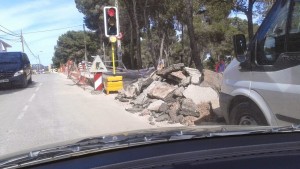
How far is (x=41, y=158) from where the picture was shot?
7.22 ft

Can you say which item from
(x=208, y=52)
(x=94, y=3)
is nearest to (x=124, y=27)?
(x=94, y=3)

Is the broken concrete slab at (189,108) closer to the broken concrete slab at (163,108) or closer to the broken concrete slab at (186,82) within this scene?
the broken concrete slab at (163,108)

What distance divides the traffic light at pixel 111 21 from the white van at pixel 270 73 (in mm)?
10687

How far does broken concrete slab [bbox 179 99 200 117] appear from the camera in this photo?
1029cm

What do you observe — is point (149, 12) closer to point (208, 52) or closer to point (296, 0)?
point (208, 52)

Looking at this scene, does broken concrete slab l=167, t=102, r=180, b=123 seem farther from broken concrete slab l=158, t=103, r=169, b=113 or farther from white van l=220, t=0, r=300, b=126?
white van l=220, t=0, r=300, b=126

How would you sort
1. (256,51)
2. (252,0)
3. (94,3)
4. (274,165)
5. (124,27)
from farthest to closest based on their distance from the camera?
(94,3), (124,27), (252,0), (256,51), (274,165)


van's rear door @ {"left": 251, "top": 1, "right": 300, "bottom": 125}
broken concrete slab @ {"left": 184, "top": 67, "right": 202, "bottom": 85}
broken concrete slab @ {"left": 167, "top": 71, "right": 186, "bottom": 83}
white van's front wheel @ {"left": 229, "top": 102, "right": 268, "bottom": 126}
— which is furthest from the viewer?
broken concrete slab @ {"left": 167, "top": 71, "right": 186, "bottom": 83}

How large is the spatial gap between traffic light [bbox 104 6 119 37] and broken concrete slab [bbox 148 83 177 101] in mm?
4084

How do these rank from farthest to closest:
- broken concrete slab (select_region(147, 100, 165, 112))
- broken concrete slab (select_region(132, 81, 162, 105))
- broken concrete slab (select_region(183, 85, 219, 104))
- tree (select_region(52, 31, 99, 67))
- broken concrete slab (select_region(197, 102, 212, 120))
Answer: tree (select_region(52, 31, 99, 67)) < broken concrete slab (select_region(132, 81, 162, 105)) < broken concrete slab (select_region(147, 100, 165, 112)) < broken concrete slab (select_region(183, 85, 219, 104)) < broken concrete slab (select_region(197, 102, 212, 120))

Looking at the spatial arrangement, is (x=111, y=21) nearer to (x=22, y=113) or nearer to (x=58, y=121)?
(x=22, y=113)

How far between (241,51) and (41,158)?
13.7ft

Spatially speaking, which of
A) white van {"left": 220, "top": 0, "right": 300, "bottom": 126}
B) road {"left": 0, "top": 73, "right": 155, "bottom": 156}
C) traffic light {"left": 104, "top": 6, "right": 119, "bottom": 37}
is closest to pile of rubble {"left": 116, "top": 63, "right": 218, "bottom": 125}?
road {"left": 0, "top": 73, "right": 155, "bottom": 156}

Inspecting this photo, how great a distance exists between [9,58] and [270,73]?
860 inches
